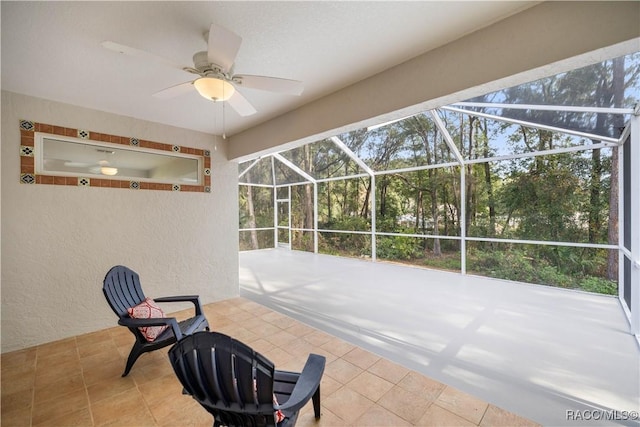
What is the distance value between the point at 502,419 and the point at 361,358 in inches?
44.9

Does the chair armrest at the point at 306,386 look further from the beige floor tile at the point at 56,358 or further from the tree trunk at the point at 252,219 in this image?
the tree trunk at the point at 252,219

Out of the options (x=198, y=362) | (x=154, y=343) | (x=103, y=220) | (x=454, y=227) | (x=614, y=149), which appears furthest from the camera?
(x=454, y=227)

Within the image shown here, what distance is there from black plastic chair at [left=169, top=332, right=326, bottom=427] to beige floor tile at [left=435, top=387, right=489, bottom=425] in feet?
4.10

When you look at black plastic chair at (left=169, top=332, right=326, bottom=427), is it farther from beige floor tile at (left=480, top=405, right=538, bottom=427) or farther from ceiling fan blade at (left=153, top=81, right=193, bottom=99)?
ceiling fan blade at (left=153, top=81, right=193, bottom=99)

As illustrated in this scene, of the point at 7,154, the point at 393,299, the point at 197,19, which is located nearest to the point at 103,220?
the point at 7,154

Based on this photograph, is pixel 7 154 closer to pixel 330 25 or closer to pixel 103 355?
pixel 103 355

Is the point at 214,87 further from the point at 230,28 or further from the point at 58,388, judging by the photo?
the point at 58,388

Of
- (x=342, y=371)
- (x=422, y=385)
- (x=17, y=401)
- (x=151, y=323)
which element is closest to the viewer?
(x=17, y=401)

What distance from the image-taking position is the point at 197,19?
1732 millimetres

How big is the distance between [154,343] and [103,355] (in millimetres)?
857

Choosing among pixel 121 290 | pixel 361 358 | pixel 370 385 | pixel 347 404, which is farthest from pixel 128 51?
pixel 361 358

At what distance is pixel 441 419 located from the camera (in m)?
1.78

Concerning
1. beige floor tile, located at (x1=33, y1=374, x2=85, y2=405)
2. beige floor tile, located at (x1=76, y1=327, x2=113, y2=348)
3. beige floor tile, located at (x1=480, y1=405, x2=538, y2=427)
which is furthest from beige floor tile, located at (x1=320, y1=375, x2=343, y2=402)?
Result: beige floor tile, located at (x1=76, y1=327, x2=113, y2=348)

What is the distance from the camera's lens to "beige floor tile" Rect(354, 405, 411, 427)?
175 cm
